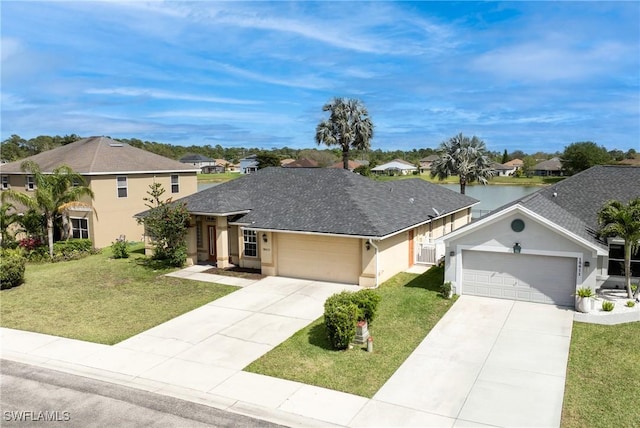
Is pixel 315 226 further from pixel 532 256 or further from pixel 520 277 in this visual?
pixel 532 256

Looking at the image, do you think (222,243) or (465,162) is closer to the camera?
(222,243)

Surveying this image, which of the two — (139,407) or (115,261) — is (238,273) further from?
(139,407)

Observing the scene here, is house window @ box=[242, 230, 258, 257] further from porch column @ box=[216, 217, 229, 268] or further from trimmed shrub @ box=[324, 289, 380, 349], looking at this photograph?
trimmed shrub @ box=[324, 289, 380, 349]

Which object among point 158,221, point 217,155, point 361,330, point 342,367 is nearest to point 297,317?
point 361,330

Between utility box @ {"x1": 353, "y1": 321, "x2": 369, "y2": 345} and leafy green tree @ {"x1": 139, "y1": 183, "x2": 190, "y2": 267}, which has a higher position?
leafy green tree @ {"x1": 139, "y1": 183, "x2": 190, "y2": 267}
